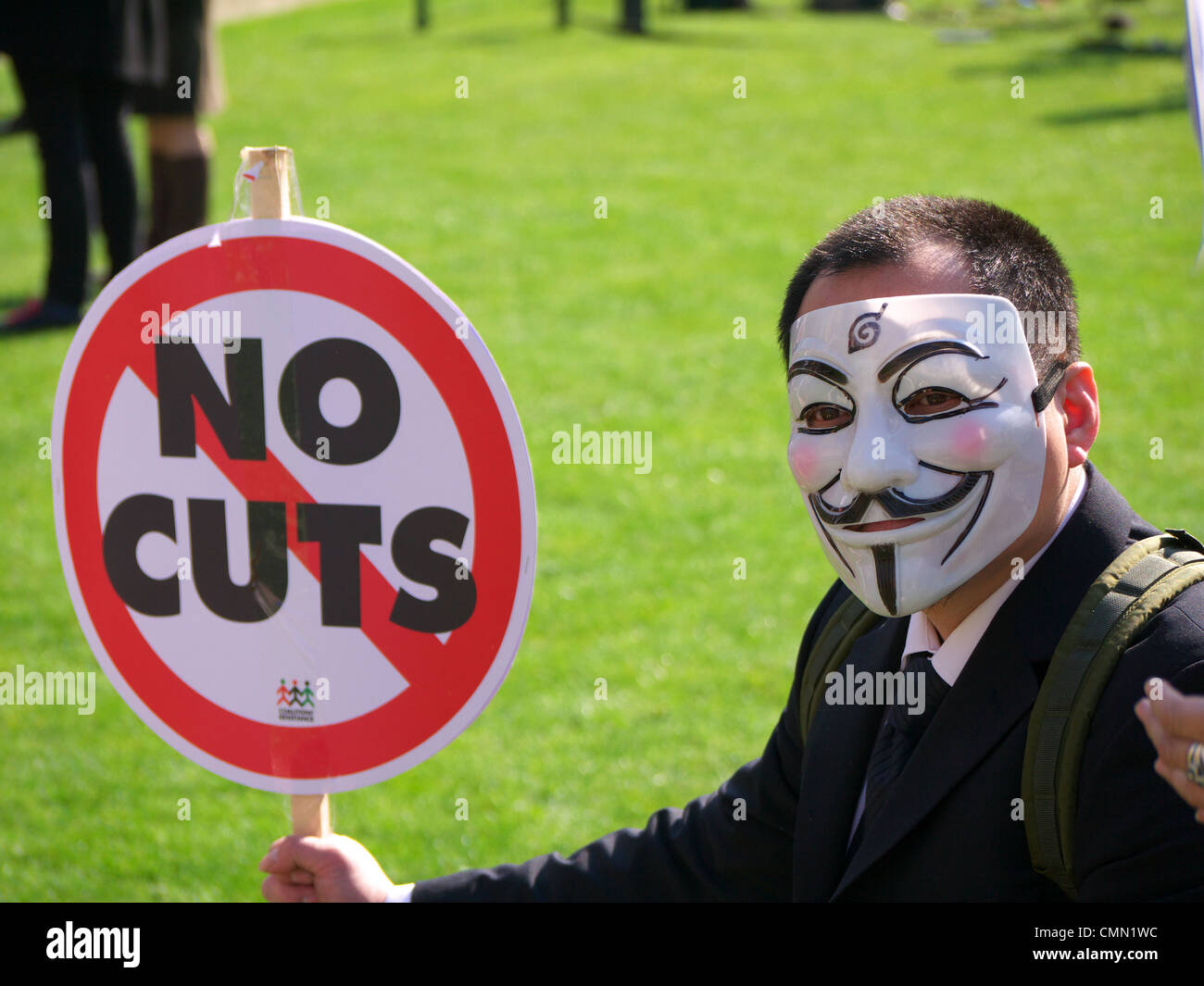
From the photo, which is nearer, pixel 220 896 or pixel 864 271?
pixel 864 271

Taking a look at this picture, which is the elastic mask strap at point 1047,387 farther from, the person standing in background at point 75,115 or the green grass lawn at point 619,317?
the person standing in background at point 75,115

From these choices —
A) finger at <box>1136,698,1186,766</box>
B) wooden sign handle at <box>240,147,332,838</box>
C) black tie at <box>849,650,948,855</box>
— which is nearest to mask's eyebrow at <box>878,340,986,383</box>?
black tie at <box>849,650,948,855</box>

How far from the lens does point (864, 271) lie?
82.4 inches

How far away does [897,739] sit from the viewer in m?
2.16

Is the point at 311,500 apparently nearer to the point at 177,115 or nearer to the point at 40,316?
the point at 177,115

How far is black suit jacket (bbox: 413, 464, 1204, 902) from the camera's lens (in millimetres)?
1798

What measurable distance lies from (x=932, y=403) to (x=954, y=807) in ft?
2.00

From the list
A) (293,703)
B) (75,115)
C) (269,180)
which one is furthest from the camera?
(75,115)

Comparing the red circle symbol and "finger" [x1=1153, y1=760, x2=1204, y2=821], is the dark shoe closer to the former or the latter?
the red circle symbol

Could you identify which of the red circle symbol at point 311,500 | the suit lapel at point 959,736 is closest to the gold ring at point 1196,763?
the suit lapel at point 959,736

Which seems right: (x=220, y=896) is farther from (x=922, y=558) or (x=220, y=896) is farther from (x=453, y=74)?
(x=453, y=74)

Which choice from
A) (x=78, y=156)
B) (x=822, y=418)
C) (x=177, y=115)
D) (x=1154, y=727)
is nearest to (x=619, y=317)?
(x=177, y=115)

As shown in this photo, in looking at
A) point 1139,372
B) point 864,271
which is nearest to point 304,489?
point 864,271
